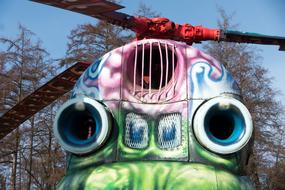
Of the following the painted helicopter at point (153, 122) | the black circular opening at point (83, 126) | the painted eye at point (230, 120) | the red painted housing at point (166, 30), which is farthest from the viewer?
the red painted housing at point (166, 30)

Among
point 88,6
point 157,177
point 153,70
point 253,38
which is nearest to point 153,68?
point 153,70

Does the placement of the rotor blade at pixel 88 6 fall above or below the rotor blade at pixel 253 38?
above

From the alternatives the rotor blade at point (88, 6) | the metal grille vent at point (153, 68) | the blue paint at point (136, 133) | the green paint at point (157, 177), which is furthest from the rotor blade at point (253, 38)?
the green paint at point (157, 177)

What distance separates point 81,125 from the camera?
5.22 m

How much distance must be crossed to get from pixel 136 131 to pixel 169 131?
32 centimetres

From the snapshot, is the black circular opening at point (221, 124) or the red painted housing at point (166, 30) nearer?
the black circular opening at point (221, 124)

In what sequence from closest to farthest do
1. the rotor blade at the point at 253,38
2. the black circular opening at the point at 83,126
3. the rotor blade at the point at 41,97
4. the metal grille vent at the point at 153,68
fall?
1. the black circular opening at the point at 83,126
2. the metal grille vent at the point at 153,68
3. the rotor blade at the point at 253,38
4. the rotor blade at the point at 41,97

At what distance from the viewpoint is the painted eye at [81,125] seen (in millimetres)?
4895

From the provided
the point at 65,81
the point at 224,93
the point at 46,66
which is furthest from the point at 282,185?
the point at 224,93

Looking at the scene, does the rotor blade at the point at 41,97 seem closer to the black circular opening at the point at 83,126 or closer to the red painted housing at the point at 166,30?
the red painted housing at the point at 166,30

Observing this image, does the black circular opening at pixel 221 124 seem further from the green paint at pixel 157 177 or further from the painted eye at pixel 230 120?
the green paint at pixel 157 177

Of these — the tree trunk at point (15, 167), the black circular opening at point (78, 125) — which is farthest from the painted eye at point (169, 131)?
the tree trunk at point (15, 167)

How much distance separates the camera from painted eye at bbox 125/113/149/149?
493 cm

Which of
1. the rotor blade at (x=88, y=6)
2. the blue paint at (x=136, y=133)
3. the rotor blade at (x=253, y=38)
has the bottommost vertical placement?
the blue paint at (x=136, y=133)
